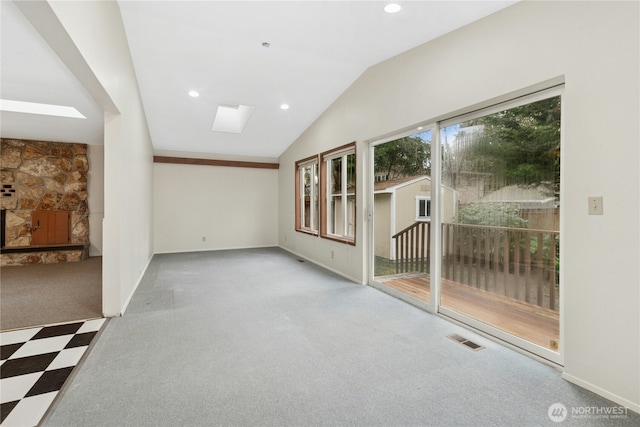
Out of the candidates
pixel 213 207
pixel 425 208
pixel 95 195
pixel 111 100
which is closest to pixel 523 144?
pixel 425 208

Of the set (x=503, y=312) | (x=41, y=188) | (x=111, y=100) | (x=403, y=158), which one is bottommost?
(x=503, y=312)

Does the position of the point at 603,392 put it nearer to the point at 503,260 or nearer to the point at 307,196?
the point at 503,260

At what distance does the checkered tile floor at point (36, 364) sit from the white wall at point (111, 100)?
0.45 metres

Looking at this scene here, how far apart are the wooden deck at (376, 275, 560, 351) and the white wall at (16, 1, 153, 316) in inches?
128

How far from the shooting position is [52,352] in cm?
226

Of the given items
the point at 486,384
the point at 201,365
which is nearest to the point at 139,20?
the point at 201,365

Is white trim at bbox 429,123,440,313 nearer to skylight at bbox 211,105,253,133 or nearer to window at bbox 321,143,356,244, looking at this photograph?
window at bbox 321,143,356,244

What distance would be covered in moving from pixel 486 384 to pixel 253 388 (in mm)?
1474

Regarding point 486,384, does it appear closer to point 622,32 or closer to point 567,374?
point 567,374

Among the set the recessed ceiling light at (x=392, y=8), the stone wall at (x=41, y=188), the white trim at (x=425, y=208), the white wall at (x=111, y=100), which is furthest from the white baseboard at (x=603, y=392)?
the stone wall at (x=41, y=188)

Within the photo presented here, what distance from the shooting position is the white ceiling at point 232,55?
2643 mm

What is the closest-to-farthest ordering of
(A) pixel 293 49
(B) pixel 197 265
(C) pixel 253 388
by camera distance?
1. (C) pixel 253 388
2. (A) pixel 293 49
3. (B) pixel 197 265

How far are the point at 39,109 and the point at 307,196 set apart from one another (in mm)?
4485

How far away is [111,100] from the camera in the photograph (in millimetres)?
2635
